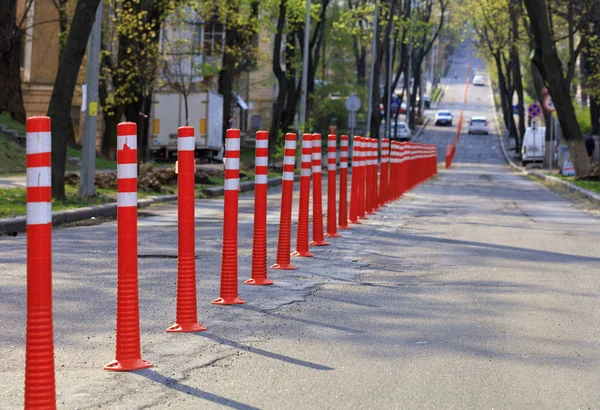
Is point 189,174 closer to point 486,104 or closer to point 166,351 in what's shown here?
point 166,351

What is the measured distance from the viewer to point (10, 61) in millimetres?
32812

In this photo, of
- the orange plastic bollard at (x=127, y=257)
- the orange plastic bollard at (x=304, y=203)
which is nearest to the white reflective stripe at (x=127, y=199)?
the orange plastic bollard at (x=127, y=257)

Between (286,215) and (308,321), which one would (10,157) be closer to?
(286,215)

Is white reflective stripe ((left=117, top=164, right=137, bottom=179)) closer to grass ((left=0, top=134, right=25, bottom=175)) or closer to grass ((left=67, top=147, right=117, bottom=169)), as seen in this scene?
grass ((left=0, top=134, right=25, bottom=175))

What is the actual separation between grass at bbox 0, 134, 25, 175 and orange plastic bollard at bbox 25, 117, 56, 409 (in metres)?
23.6

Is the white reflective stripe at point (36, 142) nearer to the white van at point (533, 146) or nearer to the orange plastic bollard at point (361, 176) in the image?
the orange plastic bollard at point (361, 176)

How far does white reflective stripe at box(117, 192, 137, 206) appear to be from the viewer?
6.30 meters

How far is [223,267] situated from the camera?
28.8ft

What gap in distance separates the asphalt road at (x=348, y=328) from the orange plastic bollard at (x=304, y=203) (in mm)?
299

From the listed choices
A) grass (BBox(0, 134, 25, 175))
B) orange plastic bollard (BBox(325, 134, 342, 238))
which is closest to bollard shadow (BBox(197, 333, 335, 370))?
orange plastic bollard (BBox(325, 134, 342, 238))

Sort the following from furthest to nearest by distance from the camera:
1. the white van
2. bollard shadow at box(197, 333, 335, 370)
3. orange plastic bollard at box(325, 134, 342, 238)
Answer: the white van, orange plastic bollard at box(325, 134, 342, 238), bollard shadow at box(197, 333, 335, 370)

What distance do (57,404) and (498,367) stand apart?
97.6 inches

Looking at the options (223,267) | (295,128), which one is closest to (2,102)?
(295,128)

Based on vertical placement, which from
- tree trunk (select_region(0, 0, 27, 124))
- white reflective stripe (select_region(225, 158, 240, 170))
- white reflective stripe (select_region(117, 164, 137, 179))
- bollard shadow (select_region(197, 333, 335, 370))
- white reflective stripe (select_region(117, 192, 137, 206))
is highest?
tree trunk (select_region(0, 0, 27, 124))
